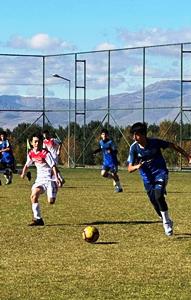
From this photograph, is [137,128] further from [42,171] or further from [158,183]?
[42,171]

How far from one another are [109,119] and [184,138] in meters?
5.51

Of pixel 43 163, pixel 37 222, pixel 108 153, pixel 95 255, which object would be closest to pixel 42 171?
pixel 43 163

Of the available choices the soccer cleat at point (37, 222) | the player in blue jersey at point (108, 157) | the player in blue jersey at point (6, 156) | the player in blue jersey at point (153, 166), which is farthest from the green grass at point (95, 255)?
the player in blue jersey at point (6, 156)

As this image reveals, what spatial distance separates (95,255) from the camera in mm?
11555

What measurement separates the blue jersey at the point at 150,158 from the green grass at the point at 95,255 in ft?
3.32

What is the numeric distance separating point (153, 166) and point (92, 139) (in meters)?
38.0

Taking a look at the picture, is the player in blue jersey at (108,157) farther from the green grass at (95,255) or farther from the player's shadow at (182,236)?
the player's shadow at (182,236)

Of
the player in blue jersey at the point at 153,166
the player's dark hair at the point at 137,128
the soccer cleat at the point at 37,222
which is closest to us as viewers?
the player's dark hair at the point at 137,128

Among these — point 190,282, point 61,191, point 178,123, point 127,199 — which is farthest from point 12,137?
point 190,282

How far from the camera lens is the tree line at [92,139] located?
47.8 metres

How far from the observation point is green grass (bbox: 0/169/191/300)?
907 centimetres

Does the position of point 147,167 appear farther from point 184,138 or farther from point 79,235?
point 184,138

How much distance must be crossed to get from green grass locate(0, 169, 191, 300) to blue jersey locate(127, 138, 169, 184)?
1.01 meters

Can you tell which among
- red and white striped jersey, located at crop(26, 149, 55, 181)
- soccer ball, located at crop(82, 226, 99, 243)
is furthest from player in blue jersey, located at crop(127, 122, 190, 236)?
red and white striped jersey, located at crop(26, 149, 55, 181)
